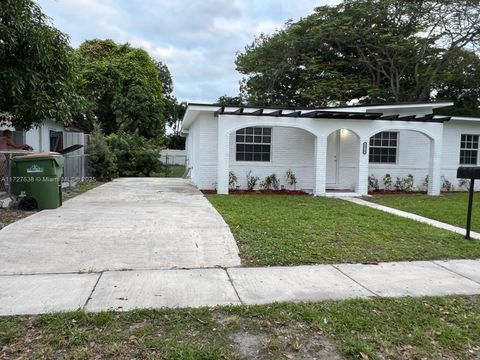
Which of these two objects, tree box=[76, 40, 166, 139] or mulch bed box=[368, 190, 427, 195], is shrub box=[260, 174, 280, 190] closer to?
mulch bed box=[368, 190, 427, 195]

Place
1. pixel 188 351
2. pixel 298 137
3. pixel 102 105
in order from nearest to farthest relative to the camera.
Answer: pixel 188 351 → pixel 298 137 → pixel 102 105

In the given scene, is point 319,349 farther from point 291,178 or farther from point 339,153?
point 339,153

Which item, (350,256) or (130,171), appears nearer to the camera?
(350,256)

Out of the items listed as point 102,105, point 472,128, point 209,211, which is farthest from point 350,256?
point 102,105

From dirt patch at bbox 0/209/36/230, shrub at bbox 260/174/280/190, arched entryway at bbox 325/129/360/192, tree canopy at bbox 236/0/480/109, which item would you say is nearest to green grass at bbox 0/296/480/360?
dirt patch at bbox 0/209/36/230

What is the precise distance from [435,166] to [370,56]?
13735 mm

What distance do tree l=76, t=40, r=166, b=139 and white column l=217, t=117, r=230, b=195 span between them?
17761 millimetres

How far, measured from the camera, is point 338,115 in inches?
520

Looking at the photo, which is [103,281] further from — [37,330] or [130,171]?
[130,171]

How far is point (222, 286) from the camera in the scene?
4.57 meters

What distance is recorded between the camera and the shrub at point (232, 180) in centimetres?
1423

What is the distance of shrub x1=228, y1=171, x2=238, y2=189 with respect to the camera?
14.2 metres

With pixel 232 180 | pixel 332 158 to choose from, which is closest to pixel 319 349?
pixel 232 180

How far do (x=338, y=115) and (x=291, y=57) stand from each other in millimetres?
15401
